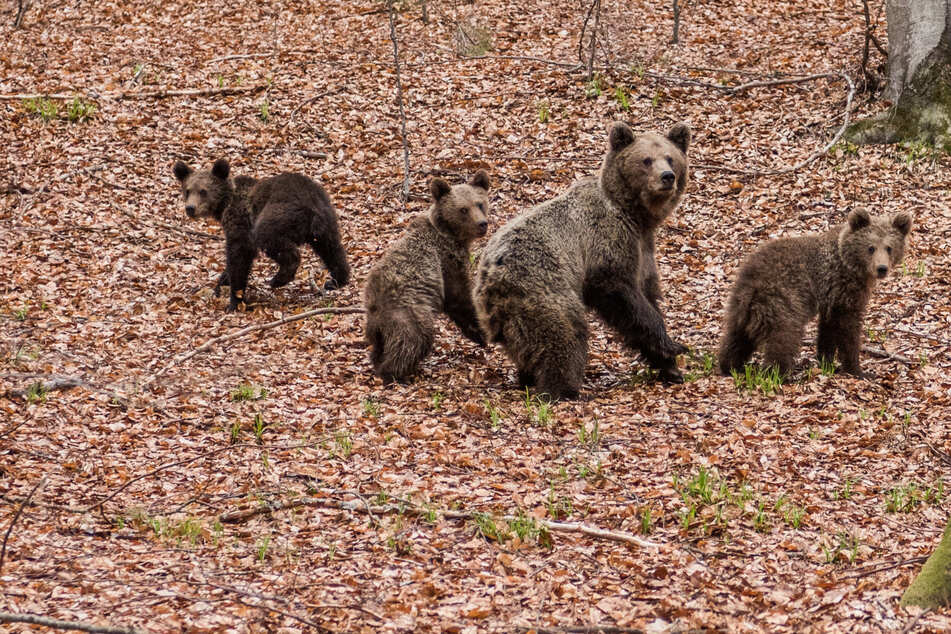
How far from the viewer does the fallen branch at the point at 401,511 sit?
19.5 feet

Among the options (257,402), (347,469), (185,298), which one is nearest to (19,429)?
(257,402)

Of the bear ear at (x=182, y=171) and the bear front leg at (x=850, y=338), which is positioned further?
the bear ear at (x=182, y=171)

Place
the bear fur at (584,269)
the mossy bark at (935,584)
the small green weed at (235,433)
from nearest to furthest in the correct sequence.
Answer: the mossy bark at (935,584) → the small green weed at (235,433) → the bear fur at (584,269)

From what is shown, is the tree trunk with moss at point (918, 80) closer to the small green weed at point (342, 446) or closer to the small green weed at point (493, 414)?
the small green weed at point (493, 414)

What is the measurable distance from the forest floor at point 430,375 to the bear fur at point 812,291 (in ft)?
1.20

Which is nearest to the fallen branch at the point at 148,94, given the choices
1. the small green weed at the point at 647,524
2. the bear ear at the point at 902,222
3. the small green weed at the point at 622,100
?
the small green weed at the point at 622,100

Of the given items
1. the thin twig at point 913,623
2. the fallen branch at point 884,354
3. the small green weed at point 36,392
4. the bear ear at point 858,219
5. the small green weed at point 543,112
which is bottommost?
the thin twig at point 913,623

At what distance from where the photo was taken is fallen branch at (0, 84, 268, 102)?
15156 mm

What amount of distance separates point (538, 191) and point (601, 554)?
7.99 m

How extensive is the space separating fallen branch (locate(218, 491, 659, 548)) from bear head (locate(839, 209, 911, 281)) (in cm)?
404

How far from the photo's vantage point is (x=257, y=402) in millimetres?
8250

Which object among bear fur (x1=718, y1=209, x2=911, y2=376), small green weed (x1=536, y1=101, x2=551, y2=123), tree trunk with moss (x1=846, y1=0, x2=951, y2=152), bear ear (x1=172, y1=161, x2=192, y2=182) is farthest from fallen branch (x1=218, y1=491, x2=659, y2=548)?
tree trunk with moss (x1=846, y1=0, x2=951, y2=152)

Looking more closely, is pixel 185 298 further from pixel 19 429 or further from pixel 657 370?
pixel 657 370

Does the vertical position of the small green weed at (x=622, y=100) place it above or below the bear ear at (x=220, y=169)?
above
